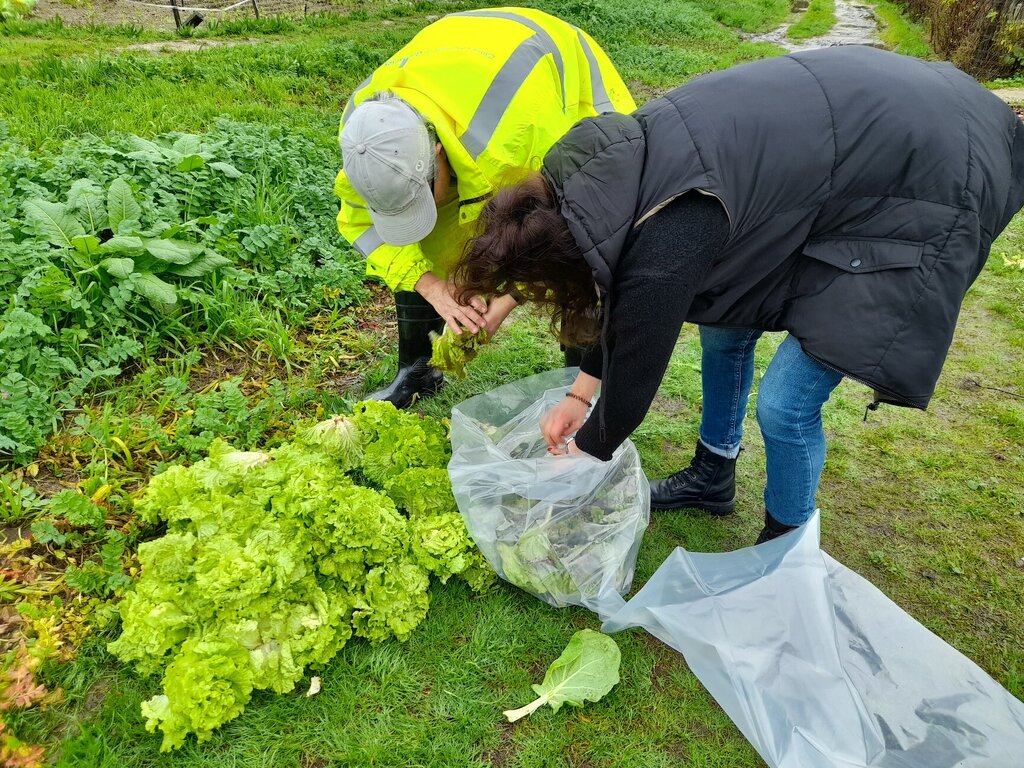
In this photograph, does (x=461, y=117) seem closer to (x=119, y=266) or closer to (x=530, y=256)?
(x=530, y=256)

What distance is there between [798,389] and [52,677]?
7.47 feet

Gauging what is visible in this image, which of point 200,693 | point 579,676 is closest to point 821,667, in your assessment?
point 579,676

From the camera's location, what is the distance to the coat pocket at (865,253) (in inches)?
60.7

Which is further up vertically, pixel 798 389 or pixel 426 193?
pixel 426 193

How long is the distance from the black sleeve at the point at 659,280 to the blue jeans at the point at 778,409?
0.51m

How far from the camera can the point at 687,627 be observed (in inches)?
77.0

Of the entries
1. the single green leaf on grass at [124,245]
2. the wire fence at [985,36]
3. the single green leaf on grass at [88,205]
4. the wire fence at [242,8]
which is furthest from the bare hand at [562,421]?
the wire fence at [242,8]

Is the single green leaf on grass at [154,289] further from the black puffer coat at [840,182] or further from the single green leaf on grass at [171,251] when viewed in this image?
the black puffer coat at [840,182]

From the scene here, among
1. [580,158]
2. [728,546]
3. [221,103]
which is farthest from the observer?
[221,103]

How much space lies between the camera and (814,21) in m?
14.0

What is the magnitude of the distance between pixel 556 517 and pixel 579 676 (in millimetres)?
488

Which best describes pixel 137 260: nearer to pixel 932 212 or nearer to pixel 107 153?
pixel 107 153

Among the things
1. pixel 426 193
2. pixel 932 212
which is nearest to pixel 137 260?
pixel 426 193

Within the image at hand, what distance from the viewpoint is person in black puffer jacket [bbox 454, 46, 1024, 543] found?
1.41 metres
